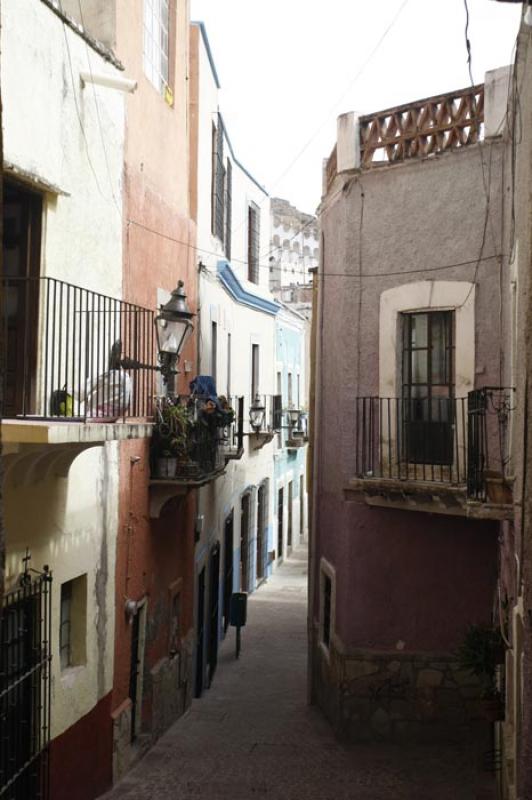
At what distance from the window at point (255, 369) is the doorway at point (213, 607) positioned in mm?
6014

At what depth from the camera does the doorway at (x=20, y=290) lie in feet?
27.7

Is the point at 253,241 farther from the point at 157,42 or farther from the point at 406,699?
the point at 406,699

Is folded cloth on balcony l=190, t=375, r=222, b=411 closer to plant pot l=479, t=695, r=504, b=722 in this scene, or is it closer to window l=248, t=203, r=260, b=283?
plant pot l=479, t=695, r=504, b=722

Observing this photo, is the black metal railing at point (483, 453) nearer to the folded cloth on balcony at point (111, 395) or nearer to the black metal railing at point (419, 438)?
the black metal railing at point (419, 438)

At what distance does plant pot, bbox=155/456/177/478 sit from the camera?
40.8 ft

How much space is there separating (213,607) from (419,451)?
8.05 metres

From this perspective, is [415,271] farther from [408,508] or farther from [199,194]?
[199,194]

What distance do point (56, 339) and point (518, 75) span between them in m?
4.80

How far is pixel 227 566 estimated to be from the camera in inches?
850

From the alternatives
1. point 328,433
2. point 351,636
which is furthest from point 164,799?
point 328,433

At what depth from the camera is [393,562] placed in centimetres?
1310

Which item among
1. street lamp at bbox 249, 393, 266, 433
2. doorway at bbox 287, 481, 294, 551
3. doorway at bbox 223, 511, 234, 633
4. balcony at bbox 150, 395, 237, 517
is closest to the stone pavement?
balcony at bbox 150, 395, 237, 517

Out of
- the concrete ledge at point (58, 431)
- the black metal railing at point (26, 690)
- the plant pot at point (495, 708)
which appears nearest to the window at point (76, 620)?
the black metal railing at point (26, 690)

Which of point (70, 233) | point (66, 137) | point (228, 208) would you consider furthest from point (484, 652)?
point (228, 208)
